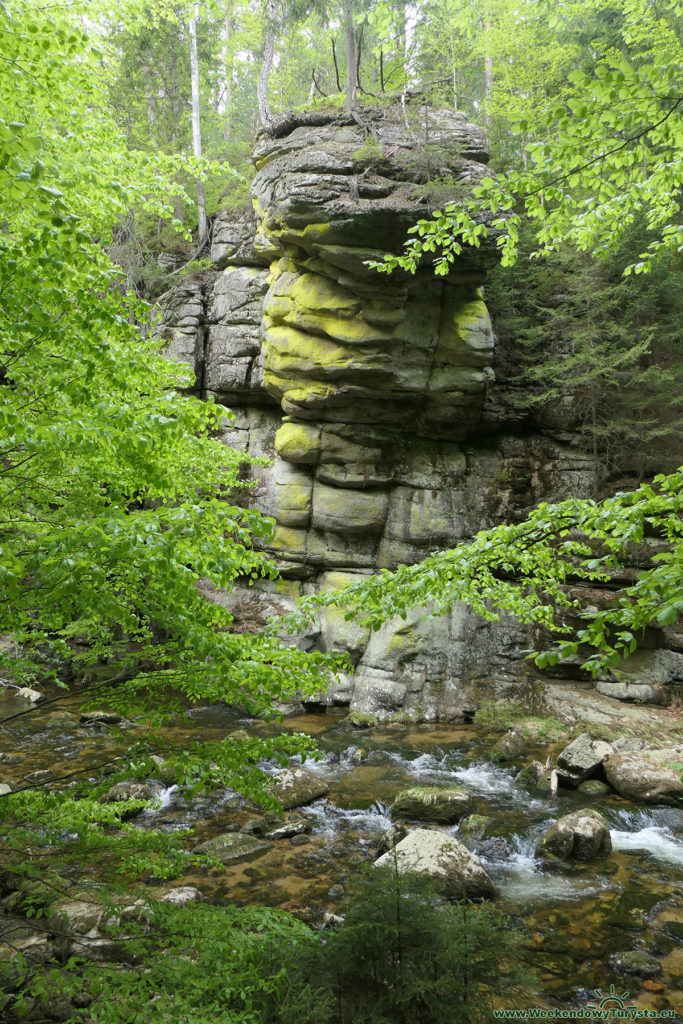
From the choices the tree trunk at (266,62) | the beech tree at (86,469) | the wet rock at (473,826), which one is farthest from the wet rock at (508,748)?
the tree trunk at (266,62)

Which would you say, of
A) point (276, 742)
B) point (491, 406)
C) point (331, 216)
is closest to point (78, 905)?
point (276, 742)

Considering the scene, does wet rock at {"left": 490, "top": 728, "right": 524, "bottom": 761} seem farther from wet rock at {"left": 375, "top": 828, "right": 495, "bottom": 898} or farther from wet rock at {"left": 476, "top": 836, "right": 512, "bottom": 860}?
wet rock at {"left": 375, "top": 828, "right": 495, "bottom": 898}

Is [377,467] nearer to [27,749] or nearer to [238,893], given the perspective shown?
[27,749]

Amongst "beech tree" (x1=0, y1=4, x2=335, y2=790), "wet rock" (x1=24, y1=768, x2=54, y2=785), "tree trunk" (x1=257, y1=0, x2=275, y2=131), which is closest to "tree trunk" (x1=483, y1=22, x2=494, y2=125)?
"tree trunk" (x1=257, y1=0, x2=275, y2=131)

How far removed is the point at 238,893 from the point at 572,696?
1055 centimetres

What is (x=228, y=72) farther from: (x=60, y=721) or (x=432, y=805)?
(x=432, y=805)

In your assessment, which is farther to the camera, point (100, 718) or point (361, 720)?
point (361, 720)

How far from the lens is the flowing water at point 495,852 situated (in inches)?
239

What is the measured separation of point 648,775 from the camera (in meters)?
10.3

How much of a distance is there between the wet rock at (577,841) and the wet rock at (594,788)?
2.05 meters

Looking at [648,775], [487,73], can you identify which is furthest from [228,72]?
[648,775]

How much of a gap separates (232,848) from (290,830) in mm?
999

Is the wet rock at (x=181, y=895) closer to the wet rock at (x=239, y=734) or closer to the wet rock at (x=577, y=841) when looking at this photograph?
the wet rock at (x=577, y=841)

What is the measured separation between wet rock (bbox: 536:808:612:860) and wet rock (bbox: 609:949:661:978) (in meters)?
2.12
